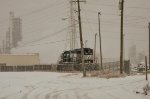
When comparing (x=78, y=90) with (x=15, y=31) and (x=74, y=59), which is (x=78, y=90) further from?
(x=15, y=31)

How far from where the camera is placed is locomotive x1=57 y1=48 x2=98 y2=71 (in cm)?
6275

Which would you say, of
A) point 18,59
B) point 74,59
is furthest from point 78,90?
point 18,59

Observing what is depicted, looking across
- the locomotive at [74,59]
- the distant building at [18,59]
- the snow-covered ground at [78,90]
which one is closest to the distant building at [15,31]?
the distant building at [18,59]

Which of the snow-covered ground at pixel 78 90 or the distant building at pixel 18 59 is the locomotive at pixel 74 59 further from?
the snow-covered ground at pixel 78 90

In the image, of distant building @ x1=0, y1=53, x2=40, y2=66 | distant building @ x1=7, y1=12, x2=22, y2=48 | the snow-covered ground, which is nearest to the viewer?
the snow-covered ground

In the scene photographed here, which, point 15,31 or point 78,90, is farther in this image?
point 15,31

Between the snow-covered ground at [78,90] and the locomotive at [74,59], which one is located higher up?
the locomotive at [74,59]

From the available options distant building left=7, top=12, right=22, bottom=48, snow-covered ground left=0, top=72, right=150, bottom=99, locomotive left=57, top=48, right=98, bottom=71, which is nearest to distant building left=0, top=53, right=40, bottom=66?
locomotive left=57, top=48, right=98, bottom=71

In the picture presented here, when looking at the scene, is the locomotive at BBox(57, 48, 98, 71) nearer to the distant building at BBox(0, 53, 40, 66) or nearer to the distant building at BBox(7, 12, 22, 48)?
the distant building at BBox(0, 53, 40, 66)

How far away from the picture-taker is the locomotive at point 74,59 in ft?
206

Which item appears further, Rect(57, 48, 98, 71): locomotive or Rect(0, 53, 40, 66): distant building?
Rect(0, 53, 40, 66): distant building

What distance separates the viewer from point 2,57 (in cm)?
8988

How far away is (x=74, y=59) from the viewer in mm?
64062

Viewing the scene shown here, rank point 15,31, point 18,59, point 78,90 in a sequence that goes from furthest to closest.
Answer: point 15,31, point 18,59, point 78,90
